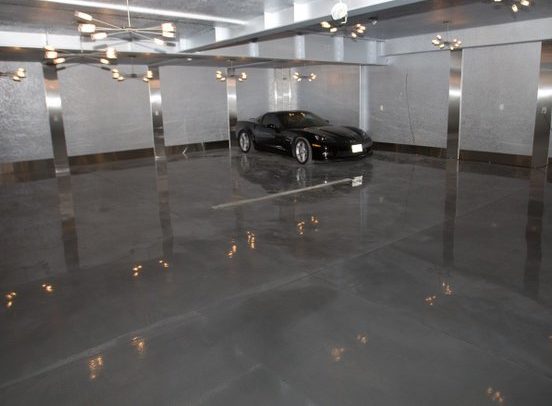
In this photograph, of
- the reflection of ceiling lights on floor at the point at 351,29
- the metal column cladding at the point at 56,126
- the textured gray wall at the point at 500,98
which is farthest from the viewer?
the metal column cladding at the point at 56,126

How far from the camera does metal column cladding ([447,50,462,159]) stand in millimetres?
9789

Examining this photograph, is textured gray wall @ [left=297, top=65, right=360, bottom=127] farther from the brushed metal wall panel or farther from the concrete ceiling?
the concrete ceiling

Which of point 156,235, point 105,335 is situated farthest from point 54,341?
point 156,235

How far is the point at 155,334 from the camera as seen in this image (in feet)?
9.37

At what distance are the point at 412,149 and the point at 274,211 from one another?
6.49 metres

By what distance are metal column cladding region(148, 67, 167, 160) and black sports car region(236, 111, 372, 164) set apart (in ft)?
7.90

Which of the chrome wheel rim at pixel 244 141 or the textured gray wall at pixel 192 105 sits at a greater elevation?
the textured gray wall at pixel 192 105

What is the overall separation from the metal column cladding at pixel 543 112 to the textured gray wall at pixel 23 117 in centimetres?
1049

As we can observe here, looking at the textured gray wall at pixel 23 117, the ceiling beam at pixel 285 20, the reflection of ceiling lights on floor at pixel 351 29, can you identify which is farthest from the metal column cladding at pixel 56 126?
the reflection of ceiling lights on floor at pixel 351 29

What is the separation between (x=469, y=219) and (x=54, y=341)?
456cm

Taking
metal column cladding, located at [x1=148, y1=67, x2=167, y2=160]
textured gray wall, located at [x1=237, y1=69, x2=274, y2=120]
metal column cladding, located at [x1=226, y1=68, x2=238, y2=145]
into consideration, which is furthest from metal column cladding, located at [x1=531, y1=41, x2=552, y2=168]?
metal column cladding, located at [x1=148, y1=67, x2=167, y2=160]

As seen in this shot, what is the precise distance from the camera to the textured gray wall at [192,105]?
1193 centimetres

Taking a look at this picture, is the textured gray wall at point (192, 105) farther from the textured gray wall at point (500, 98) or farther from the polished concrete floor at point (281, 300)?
the textured gray wall at point (500, 98)

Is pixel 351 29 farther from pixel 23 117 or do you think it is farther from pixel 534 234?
pixel 23 117
